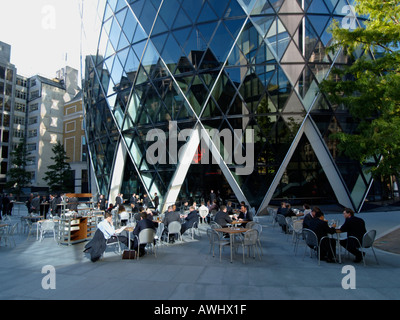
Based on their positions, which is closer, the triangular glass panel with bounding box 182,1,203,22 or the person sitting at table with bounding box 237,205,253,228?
the person sitting at table with bounding box 237,205,253,228

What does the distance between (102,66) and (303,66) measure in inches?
650

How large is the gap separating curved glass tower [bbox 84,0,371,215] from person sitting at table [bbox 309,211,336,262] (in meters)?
9.25

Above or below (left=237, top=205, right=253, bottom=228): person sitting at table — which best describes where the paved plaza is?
below

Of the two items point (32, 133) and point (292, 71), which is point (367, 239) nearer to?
point (292, 71)

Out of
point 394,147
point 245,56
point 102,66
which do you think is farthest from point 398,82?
point 102,66

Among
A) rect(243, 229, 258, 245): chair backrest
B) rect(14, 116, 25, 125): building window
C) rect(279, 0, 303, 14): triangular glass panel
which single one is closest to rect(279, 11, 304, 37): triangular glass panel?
rect(279, 0, 303, 14): triangular glass panel

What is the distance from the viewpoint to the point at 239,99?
55.0ft

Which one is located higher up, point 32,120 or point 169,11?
point 169,11

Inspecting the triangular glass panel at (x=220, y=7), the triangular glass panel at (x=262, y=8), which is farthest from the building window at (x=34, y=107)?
the triangular glass panel at (x=262, y=8)

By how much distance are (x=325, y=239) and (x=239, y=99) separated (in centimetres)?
1140

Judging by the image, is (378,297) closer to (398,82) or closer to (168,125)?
(398,82)

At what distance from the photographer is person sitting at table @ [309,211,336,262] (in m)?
7.05

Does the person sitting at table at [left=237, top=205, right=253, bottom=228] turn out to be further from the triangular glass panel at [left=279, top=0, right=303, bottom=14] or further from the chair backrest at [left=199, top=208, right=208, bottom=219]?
the triangular glass panel at [left=279, top=0, right=303, bottom=14]

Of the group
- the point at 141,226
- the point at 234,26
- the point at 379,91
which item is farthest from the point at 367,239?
the point at 234,26
